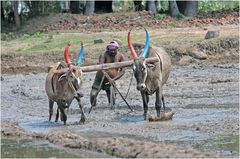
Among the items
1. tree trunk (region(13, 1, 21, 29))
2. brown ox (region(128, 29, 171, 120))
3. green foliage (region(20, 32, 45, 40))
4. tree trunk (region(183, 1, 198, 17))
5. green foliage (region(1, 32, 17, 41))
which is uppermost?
brown ox (region(128, 29, 171, 120))

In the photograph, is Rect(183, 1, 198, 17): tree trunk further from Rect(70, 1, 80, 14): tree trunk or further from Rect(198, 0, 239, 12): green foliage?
Rect(70, 1, 80, 14): tree trunk

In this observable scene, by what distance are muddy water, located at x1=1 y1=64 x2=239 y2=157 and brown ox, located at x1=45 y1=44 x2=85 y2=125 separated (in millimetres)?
394

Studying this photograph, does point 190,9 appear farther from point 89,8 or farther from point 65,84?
point 65,84

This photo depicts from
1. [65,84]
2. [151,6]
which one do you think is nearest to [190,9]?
[151,6]

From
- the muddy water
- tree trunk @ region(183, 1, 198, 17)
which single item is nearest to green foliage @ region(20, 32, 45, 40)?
the muddy water

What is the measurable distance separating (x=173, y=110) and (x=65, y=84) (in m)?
2.34

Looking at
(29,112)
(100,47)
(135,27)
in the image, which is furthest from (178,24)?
(29,112)

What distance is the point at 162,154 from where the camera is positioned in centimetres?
902

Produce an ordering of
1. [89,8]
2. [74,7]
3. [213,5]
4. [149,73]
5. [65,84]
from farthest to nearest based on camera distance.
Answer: [213,5] → [74,7] → [89,8] → [149,73] → [65,84]

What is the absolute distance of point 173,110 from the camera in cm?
1426

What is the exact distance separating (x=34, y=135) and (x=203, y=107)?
392cm

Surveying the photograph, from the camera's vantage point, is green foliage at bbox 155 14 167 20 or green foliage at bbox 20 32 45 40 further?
green foliage at bbox 155 14 167 20

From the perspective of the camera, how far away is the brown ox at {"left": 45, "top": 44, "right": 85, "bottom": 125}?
12.7m

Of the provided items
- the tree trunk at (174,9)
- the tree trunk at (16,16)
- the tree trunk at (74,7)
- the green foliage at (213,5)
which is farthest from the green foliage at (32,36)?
the green foliage at (213,5)
